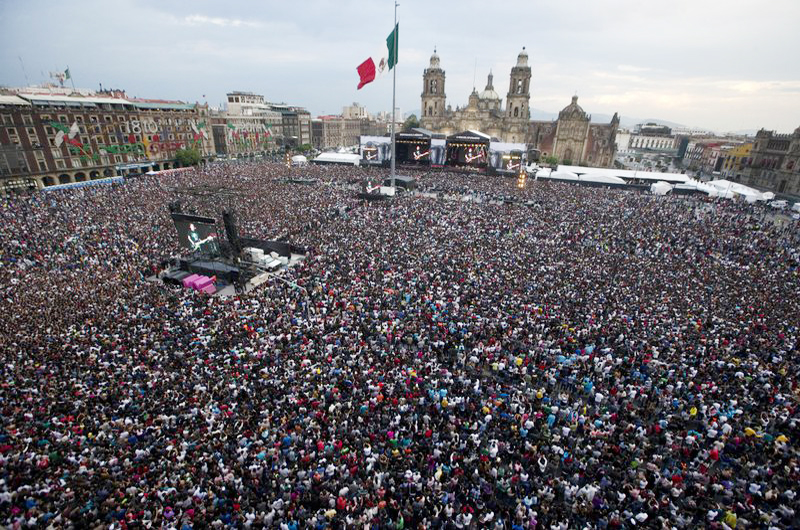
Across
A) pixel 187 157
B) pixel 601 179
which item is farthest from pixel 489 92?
pixel 187 157

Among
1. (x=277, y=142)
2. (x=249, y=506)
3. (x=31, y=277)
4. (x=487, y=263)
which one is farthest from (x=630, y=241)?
(x=277, y=142)

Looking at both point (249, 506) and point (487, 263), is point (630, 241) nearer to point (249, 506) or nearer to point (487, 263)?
point (487, 263)

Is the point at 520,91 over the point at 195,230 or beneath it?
over

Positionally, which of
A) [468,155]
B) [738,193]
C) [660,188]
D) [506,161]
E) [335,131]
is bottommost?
[660,188]

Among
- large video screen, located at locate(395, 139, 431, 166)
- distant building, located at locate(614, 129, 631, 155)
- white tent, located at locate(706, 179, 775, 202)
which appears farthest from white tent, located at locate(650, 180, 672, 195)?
distant building, located at locate(614, 129, 631, 155)

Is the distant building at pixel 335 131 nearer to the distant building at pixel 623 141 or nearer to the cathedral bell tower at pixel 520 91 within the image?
the cathedral bell tower at pixel 520 91

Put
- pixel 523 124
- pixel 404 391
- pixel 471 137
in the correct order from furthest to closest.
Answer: pixel 523 124
pixel 471 137
pixel 404 391

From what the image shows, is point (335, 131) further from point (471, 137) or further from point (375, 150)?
point (471, 137)

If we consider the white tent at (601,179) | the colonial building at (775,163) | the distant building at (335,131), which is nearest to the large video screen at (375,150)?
the white tent at (601,179)
